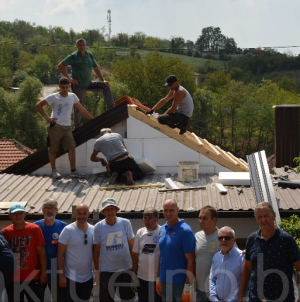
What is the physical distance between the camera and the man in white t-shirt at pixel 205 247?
6672 millimetres

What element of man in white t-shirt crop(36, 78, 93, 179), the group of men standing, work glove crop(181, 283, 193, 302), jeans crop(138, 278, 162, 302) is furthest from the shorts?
work glove crop(181, 283, 193, 302)

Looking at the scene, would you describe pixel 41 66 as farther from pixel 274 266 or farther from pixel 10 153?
pixel 274 266

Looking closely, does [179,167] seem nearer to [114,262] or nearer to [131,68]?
[114,262]

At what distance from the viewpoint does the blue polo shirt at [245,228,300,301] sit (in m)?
6.07

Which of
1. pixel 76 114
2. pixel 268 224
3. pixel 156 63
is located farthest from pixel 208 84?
pixel 268 224

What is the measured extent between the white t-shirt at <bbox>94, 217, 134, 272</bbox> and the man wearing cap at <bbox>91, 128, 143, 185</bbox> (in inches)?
144

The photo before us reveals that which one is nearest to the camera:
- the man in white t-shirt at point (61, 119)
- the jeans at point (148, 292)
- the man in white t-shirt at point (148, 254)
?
the man in white t-shirt at point (148, 254)

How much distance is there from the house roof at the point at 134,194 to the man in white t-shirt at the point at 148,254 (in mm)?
2328

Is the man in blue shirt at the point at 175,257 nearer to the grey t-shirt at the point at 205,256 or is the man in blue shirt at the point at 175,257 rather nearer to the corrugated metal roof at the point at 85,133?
the grey t-shirt at the point at 205,256

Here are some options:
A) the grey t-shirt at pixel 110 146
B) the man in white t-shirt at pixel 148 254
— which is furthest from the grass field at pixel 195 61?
the man in white t-shirt at pixel 148 254

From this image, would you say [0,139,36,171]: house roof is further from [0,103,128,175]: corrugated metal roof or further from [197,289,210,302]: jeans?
[197,289,210,302]: jeans

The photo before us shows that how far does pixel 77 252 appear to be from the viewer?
7.38m

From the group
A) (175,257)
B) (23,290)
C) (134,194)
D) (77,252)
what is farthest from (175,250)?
(134,194)

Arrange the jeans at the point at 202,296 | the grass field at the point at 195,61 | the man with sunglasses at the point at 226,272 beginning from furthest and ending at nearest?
the grass field at the point at 195,61
the jeans at the point at 202,296
the man with sunglasses at the point at 226,272
